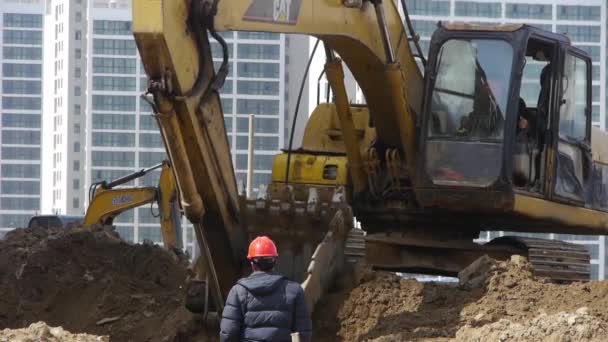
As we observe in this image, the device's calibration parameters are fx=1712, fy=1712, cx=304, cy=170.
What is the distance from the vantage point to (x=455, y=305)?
12188 mm

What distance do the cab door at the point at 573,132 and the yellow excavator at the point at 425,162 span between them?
18 millimetres

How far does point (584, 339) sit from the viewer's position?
10.2m

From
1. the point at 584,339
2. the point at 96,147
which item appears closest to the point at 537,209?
the point at 584,339

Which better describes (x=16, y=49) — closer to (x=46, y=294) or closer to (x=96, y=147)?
(x=96, y=147)

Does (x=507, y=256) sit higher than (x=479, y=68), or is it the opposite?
(x=479, y=68)

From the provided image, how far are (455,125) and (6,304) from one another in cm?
395

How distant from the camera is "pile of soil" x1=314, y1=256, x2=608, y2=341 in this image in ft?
37.3

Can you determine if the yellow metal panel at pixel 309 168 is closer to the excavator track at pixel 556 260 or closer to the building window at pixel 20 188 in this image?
the excavator track at pixel 556 260

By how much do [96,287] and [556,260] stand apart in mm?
3895

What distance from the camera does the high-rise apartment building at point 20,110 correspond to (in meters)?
129

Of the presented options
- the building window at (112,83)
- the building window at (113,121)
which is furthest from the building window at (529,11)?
the building window at (112,83)

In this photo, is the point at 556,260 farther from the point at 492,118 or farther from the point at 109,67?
the point at 109,67

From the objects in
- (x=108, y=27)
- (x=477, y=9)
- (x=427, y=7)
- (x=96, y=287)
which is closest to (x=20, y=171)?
(x=108, y=27)

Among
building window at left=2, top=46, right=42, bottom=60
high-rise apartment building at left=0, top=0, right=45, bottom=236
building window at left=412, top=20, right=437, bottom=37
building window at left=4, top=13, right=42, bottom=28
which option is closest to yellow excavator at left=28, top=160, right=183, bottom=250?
building window at left=412, top=20, right=437, bottom=37
